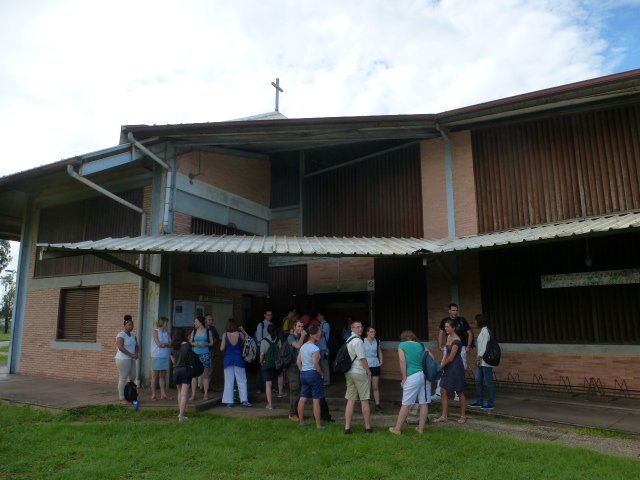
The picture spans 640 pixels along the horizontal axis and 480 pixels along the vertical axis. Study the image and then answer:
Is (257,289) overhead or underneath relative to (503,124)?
underneath

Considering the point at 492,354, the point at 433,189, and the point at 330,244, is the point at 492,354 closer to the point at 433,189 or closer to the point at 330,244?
the point at 330,244

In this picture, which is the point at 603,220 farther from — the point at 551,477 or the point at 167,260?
the point at 167,260

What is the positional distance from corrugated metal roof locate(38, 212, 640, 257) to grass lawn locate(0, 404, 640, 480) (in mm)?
2835

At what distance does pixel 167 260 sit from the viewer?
1046 centimetres

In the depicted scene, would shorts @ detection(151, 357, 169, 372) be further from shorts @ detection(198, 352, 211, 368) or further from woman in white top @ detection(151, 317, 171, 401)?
shorts @ detection(198, 352, 211, 368)

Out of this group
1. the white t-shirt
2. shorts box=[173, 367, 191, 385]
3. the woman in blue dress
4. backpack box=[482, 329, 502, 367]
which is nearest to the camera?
the woman in blue dress

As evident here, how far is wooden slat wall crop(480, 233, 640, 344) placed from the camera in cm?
870

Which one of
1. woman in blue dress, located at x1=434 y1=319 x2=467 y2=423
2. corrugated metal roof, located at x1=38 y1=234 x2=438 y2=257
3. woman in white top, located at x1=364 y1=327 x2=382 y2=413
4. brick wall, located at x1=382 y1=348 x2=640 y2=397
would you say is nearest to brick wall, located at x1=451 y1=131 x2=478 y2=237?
corrugated metal roof, located at x1=38 y1=234 x2=438 y2=257

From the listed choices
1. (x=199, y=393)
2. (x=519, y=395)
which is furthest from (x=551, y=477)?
(x=199, y=393)

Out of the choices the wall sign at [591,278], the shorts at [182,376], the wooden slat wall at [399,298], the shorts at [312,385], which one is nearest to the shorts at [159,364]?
the shorts at [182,376]

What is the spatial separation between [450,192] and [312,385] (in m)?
6.20

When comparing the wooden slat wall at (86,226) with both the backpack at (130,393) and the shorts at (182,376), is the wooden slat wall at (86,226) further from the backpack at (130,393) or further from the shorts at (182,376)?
the shorts at (182,376)

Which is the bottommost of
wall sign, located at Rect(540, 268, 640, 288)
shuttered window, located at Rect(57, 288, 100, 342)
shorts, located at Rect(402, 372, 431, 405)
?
shorts, located at Rect(402, 372, 431, 405)

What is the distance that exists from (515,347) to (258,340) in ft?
16.9
